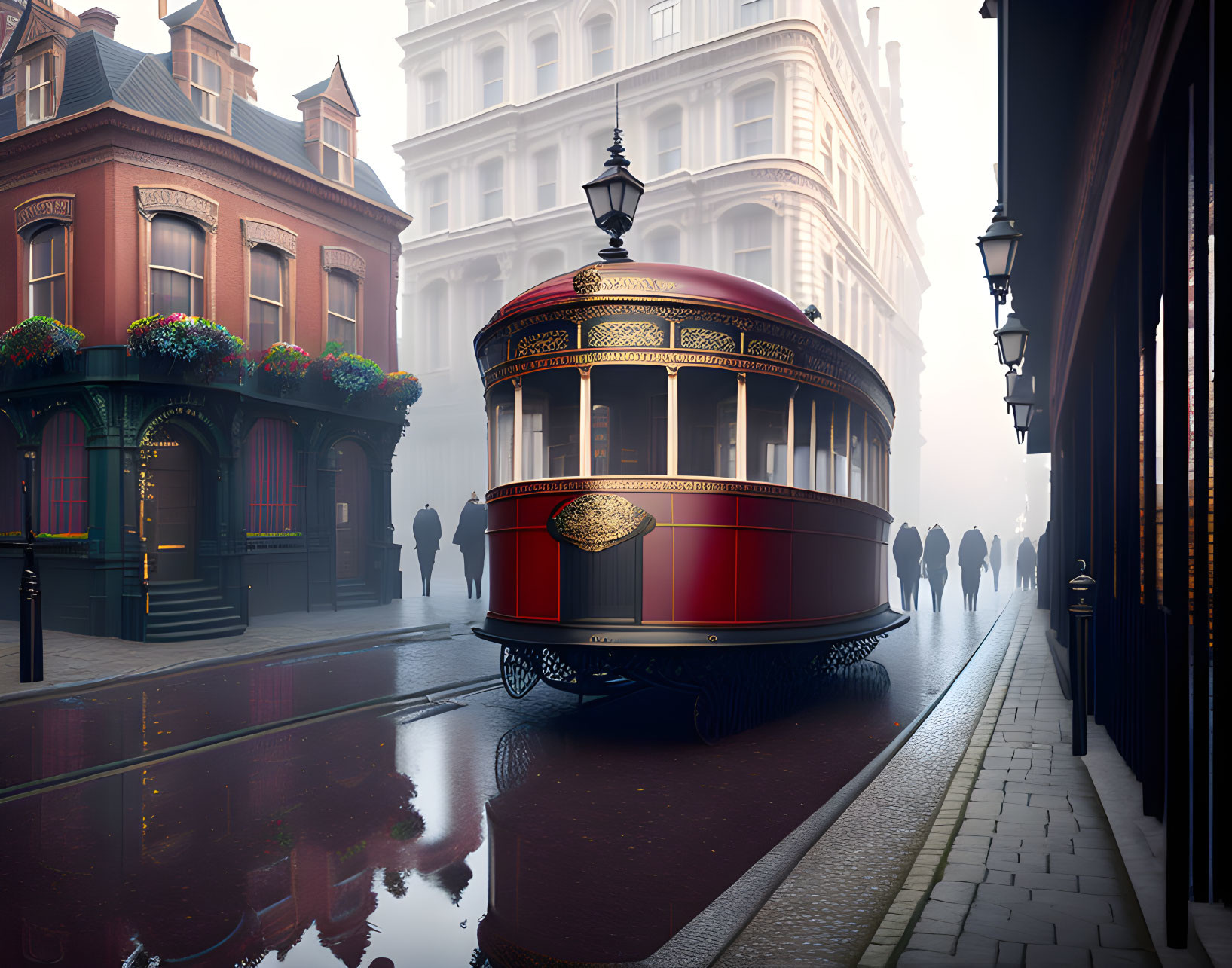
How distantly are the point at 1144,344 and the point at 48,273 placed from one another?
16676 millimetres

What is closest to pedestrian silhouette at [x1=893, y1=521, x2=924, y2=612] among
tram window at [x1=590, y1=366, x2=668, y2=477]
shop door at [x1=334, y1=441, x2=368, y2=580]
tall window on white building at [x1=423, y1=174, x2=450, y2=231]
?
shop door at [x1=334, y1=441, x2=368, y2=580]

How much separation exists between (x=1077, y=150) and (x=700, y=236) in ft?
84.1

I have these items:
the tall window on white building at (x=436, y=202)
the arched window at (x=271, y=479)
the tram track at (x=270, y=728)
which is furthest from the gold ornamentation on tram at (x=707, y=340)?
the tall window on white building at (x=436, y=202)

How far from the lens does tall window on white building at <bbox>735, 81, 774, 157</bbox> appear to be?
31438mm

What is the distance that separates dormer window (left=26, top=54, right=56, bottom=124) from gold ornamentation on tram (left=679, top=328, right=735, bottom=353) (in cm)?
1450

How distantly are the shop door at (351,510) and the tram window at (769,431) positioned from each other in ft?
43.3

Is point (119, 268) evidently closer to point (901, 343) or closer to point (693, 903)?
point (693, 903)

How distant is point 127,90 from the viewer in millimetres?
15594

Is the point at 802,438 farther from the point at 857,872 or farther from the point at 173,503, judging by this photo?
the point at 173,503

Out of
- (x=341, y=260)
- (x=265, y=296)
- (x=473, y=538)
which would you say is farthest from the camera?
(x=473, y=538)

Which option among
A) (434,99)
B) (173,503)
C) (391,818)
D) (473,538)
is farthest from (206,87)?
(434,99)

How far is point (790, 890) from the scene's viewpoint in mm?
4172

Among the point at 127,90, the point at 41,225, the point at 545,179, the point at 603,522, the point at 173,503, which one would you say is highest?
the point at 545,179

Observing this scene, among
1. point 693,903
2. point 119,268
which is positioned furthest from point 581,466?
point 119,268
